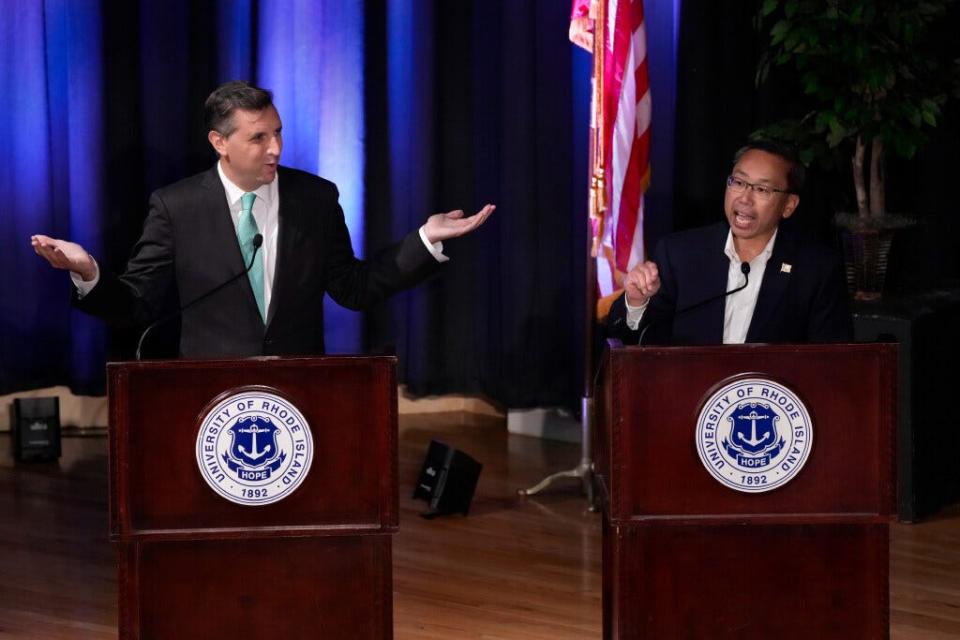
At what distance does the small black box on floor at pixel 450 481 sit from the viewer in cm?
516

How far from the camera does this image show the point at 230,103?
3.55m

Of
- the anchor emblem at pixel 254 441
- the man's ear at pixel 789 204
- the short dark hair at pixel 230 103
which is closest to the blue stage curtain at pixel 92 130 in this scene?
the short dark hair at pixel 230 103

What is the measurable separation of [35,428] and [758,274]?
3.55 meters

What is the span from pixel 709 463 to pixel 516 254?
3.56 m

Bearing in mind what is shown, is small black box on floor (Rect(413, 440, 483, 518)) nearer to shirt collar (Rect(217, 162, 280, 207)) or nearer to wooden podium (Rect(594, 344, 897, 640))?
shirt collar (Rect(217, 162, 280, 207))

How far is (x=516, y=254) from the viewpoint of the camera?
21.0 ft

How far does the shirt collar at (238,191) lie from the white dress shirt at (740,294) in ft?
3.73

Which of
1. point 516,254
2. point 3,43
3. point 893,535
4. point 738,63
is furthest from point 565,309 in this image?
point 3,43

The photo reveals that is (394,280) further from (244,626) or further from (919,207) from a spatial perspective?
(919,207)

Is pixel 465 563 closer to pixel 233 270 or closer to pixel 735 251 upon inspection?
pixel 233 270

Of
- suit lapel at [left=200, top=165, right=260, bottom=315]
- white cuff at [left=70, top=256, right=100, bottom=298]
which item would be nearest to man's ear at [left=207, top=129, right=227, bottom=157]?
suit lapel at [left=200, top=165, right=260, bottom=315]

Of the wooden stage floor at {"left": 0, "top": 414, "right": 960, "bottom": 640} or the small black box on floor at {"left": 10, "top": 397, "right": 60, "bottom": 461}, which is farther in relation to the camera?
the small black box on floor at {"left": 10, "top": 397, "right": 60, "bottom": 461}

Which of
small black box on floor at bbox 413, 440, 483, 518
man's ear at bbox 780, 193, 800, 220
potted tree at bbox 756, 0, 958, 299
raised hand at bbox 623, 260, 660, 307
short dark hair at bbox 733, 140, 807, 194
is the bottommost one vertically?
small black box on floor at bbox 413, 440, 483, 518

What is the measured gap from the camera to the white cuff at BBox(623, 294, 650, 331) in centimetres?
327
